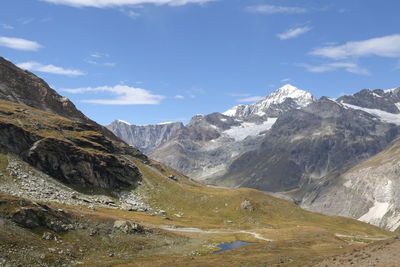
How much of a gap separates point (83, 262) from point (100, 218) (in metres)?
22.6

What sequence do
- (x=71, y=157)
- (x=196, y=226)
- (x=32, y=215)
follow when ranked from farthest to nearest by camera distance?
1. (x=71, y=157)
2. (x=196, y=226)
3. (x=32, y=215)

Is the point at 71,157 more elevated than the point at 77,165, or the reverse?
the point at 71,157

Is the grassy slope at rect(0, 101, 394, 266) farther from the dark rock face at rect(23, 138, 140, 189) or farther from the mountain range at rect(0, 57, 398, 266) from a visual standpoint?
the dark rock face at rect(23, 138, 140, 189)


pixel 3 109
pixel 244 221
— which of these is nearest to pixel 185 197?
pixel 244 221

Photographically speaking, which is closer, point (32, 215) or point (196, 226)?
point (32, 215)

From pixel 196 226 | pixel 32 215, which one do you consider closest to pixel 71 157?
pixel 196 226

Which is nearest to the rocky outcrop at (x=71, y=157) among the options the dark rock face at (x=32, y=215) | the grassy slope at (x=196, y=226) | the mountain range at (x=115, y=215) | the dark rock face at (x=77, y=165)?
the dark rock face at (x=77, y=165)

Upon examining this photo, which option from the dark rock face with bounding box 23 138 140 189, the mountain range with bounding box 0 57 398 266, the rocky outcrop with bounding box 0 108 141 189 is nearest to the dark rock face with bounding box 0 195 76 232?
the mountain range with bounding box 0 57 398 266

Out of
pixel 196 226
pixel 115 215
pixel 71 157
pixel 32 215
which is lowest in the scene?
pixel 196 226

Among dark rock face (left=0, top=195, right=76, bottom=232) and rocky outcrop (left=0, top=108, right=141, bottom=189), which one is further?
rocky outcrop (left=0, top=108, right=141, bottom=189)

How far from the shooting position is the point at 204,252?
301 feet

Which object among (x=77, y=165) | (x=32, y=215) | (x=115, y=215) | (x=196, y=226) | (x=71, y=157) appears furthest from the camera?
(x=71, y=157)

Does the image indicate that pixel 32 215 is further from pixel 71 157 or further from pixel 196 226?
pixel 71 157

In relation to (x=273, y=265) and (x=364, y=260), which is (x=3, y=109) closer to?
(x=273, y=265)
